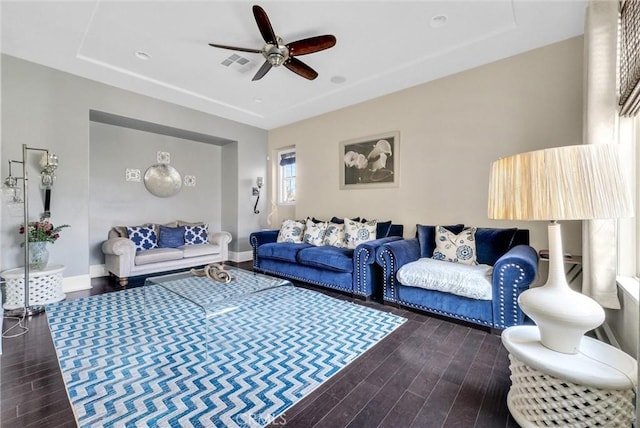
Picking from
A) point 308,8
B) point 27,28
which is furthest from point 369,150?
point 27,28

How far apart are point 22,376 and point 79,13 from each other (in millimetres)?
3033

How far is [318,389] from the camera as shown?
1.64m

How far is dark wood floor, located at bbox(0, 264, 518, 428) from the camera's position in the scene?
142 centimetres

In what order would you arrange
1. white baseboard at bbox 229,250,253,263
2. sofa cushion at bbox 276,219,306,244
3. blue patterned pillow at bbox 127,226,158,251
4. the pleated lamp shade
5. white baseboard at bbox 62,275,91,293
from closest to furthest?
the pleated lamp shade
white baseboard at bbox 62,275,91,293
blue patterned pillow at bbox 127,226,158,251
sofa cushion at bbox 276,219,306,244
white baseboard at bbox 229,250,253,263

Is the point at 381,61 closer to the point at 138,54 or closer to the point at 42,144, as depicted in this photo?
A: the point at 138,54

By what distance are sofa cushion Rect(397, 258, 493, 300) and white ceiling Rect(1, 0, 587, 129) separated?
2358mm

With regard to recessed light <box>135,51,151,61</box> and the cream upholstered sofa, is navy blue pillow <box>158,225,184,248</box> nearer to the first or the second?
the cream upholstered sofa

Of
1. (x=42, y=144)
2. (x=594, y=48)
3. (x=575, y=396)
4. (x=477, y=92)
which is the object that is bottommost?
(x=575, y=396)

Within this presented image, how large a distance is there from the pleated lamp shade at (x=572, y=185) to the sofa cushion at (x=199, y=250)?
14.9 feet

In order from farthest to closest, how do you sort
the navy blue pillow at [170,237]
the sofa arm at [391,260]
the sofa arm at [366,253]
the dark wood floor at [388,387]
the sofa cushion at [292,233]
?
the navy blue pillow at [170,237], the sofa cushion at [292,233], the sofa arm at [366,253], the sofa arm at [391,260], the dark wood floor at [388,387]

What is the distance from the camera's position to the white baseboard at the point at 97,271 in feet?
14.1

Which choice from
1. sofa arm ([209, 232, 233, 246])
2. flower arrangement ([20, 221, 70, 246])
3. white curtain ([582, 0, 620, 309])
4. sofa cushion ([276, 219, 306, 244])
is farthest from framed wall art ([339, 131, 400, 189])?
flower arrangement ([20, 221, 70, 246])

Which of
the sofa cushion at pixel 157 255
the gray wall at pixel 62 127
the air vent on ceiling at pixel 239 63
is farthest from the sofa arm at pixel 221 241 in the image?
the air vent on ceiling at pixel 239 63

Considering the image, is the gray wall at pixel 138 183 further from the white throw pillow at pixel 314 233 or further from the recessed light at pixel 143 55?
the white throw pillow at pixel 314 233
